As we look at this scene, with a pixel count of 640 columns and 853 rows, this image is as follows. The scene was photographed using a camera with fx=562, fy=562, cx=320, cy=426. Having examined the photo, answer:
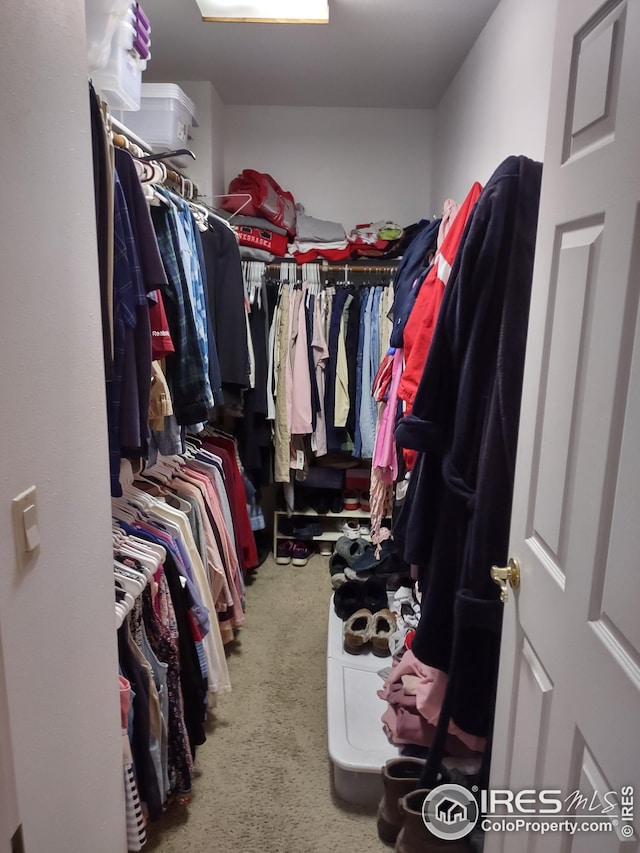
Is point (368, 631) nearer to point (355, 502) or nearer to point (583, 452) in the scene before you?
point (355, 502)

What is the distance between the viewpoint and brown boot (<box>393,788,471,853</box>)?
54.1 inches

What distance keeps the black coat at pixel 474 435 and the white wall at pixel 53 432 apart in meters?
0.79

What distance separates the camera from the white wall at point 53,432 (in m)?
0.76

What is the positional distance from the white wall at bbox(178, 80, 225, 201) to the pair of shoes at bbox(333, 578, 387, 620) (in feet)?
6.83

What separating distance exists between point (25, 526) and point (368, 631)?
170cm

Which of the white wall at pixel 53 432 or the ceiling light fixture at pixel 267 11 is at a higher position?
the ceiling light fixture at pixel 267 11

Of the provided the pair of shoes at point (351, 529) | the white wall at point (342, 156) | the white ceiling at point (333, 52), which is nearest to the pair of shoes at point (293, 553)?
the pair of shoes at point (351, 529)

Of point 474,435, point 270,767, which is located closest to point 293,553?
point 270,767

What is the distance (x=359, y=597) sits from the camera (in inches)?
97.0

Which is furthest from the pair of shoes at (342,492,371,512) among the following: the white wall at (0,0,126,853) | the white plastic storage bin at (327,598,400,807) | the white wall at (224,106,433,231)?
the white wall at (0,0,126,853)

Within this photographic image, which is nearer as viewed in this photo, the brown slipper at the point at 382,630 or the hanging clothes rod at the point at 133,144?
the hanging clothes rod at the point at 133,144

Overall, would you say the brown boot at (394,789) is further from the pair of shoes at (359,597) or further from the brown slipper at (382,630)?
the pair of shoes at (359,597)

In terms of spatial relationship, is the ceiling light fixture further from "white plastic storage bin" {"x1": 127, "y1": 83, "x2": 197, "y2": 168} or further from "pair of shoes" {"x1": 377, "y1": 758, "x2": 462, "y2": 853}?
"pair of shoes" {"x1": 377, "y1": 758, "x2": 462, "y2": 853}

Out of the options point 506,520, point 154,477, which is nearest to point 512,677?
point 506,520
